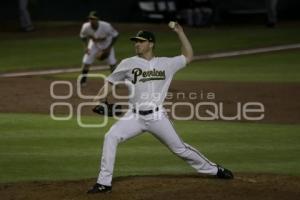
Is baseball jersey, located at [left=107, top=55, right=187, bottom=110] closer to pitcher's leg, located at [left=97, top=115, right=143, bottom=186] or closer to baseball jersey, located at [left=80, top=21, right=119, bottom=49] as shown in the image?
pitcher's leg, located at [left=97, top=115, right=143, bottom=186]

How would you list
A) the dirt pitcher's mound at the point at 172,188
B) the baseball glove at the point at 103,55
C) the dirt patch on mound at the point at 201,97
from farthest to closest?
1. the baseball glove at the point at 103,55
2. the dirt patch on mound at the point at 201,97
3. the dirt pitcher's mound at the point at 172,188

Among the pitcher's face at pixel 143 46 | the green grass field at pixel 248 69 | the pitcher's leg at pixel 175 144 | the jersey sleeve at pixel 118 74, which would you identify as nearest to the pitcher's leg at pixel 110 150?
the pitcher's leg at pixel 175 144

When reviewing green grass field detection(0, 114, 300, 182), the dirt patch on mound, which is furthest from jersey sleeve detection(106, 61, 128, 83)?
the dirt patch on mound

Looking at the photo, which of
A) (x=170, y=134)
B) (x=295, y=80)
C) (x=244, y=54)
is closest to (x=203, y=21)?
(x=244, y=54)

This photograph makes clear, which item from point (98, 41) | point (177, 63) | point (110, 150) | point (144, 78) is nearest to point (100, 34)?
point (98, 41)

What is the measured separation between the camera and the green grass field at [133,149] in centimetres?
1045

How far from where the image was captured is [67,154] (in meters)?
11.3

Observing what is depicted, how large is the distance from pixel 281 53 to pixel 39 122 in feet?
42.3

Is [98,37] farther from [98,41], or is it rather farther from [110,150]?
[110,150]

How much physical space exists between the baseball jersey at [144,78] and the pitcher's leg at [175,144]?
0.24 metres

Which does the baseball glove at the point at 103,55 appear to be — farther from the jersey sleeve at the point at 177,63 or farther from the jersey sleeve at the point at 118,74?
the jersey sleeve at the point at 118,74

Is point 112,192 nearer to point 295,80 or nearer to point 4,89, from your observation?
point 4,89

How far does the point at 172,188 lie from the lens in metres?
9.12

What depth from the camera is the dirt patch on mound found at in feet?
50.7
